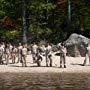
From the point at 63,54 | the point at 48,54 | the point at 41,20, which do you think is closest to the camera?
the point at 63,54

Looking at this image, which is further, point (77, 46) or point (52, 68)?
point (77, 46)

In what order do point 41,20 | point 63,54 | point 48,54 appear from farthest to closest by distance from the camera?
point 41,20 < point 48,54 < point 63,54

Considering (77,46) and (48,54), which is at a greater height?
(77,46)

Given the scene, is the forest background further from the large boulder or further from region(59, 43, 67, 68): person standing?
region(59, 43, 67, 68): person standing

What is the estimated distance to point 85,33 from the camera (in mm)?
48625

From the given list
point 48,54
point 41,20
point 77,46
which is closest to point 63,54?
point 48,54

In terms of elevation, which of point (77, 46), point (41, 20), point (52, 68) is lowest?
point (52, 68)

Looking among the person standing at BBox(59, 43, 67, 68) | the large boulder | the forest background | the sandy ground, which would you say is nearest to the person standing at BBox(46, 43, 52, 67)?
the sandy ground

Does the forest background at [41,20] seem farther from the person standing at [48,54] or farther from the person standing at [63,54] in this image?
the person standing at [63,54]

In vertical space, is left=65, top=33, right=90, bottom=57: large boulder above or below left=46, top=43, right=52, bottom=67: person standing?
above

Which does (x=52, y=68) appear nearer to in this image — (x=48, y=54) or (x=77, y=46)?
(x=48, y=54)

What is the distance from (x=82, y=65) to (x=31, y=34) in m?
17.7

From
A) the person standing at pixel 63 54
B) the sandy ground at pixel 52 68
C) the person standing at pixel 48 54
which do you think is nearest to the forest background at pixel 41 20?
the sandy ground at pixel 52 68

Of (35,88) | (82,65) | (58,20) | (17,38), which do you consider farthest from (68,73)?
(58,20)
